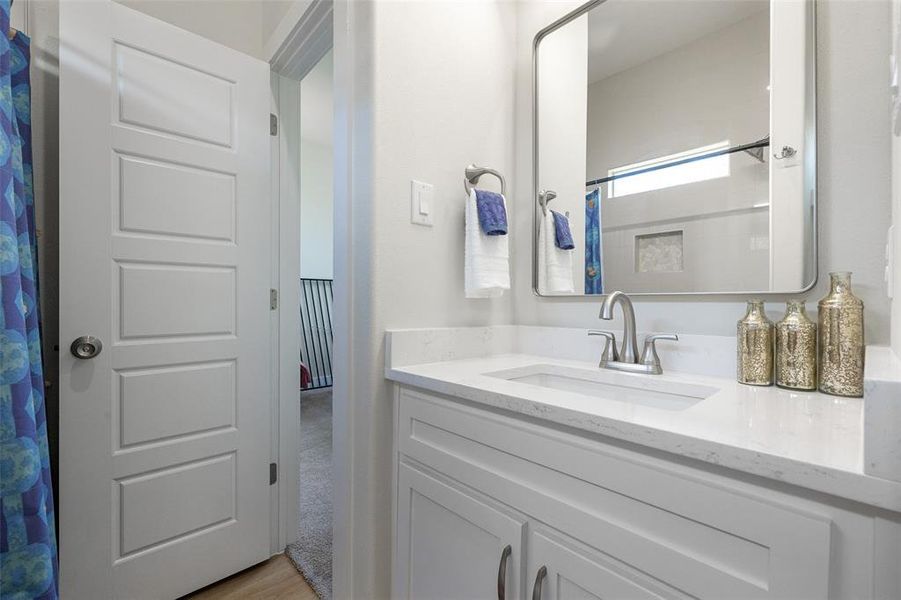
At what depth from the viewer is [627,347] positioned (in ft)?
3.45

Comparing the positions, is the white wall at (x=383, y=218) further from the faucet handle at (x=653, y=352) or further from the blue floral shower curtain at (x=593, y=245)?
the faucet handle at (x=653, y=352)

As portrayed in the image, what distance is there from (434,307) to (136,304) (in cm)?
102

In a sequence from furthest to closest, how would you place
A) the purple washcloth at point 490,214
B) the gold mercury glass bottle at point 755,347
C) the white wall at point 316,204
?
the white wall at point 316,204
the purple washcloth at point 490,214
the gold mercury glass bottle at point 755,347

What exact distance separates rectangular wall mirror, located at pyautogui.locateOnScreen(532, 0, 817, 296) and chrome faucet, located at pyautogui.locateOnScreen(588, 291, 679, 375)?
0.45ft

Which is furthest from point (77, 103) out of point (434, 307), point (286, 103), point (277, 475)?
point (277, 475)

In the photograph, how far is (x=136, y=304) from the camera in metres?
1.34

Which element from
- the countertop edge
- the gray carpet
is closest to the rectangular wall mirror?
the countertop edge

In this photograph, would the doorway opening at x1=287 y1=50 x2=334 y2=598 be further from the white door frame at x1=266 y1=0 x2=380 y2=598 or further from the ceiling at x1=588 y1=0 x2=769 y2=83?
the ceiling at x1=588 y1=0 x2=769 y2=83

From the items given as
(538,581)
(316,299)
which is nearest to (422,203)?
(538,581)

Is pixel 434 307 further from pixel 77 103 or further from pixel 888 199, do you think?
pixel 77 103

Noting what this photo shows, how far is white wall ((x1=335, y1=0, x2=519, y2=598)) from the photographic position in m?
1.07

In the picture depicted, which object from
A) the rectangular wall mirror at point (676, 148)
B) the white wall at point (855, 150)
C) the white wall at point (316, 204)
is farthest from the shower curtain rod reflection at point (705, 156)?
the white wall at point (316, 204)

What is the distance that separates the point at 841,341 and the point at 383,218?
1004 millimetres

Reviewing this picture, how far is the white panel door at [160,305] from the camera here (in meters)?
1.23
